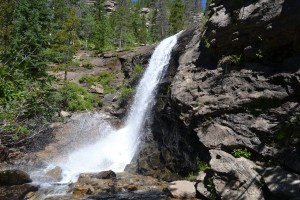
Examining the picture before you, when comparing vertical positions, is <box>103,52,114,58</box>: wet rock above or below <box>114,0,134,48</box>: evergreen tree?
below

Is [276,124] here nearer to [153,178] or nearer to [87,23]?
[153,178]

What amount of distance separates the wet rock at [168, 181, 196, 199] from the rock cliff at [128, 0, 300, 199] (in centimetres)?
33

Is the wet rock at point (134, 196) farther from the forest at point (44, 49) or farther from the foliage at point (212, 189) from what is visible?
the forest at point (44, 49)

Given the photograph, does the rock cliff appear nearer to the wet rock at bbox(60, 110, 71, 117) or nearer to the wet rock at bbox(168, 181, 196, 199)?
the wet rock at bbox(168, 181, 196, 199)

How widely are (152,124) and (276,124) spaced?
31.1 feet

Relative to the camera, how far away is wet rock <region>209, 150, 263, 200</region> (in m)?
9.90

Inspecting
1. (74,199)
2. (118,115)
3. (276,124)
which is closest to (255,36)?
(276,124)

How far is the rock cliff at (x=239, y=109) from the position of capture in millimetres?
10539

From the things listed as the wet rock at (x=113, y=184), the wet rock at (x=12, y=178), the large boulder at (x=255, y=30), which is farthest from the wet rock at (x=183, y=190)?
the wet rock at (x=12, y=178)

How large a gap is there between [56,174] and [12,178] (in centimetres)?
261

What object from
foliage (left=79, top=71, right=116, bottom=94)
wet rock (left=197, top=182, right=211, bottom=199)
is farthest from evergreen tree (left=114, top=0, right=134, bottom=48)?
wet rock (left=197, top=182, right=211, bottom=199)

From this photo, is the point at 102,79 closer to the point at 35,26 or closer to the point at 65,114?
the point at 65,114

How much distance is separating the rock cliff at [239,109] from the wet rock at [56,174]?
412 cm

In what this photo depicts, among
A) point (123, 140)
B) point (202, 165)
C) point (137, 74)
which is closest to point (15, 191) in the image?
point (202, 165)
